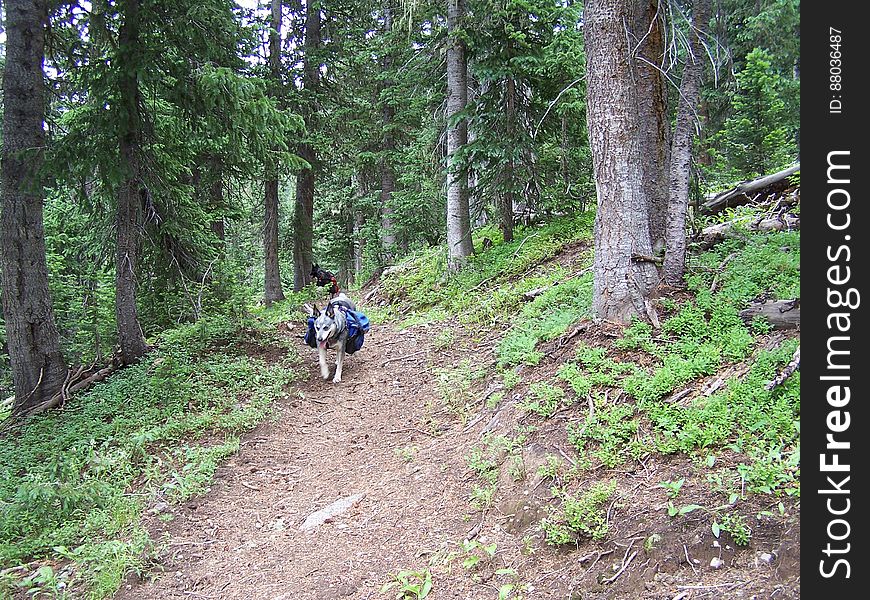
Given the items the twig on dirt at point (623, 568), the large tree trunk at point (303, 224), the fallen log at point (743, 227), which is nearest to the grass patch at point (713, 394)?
the twig on dirt at point (623, 568)

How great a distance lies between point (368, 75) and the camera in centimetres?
1848

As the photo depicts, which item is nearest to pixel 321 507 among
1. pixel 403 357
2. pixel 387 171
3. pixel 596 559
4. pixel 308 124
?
pixel 596 559

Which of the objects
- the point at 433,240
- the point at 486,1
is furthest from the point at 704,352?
the point at 433,240

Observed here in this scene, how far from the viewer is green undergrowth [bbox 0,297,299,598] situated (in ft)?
15.9

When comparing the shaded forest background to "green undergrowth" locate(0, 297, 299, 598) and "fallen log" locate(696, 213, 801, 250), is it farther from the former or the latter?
"green undergrowth" locate(0, 297, 299, 598)

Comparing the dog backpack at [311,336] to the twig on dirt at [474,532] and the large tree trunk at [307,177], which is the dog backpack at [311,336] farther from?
the large tree trunk at [307,177]

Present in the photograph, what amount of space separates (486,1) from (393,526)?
1098cm

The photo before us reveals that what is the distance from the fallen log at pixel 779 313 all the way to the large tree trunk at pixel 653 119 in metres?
1.81

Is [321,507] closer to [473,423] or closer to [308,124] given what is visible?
[473,423]

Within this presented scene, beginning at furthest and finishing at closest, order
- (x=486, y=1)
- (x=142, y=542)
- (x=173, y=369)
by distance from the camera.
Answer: (x=486, y=1) < (x=173, y=369) < (x=142, y=542)

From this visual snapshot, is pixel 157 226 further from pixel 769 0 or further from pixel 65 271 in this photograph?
pixel 769 0
